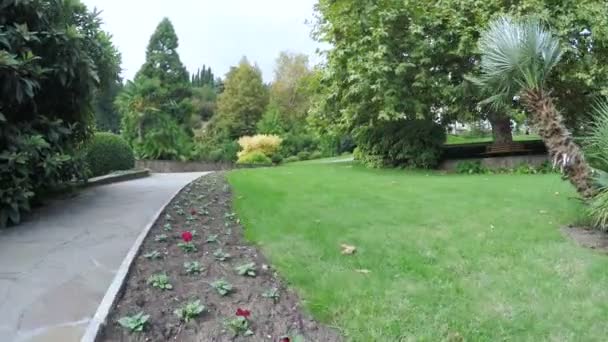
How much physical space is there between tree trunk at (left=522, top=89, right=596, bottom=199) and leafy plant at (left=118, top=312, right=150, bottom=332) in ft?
13.0

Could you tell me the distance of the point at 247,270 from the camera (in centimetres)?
344

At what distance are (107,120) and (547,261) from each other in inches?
1562

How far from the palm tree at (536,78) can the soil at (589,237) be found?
1.21 ft

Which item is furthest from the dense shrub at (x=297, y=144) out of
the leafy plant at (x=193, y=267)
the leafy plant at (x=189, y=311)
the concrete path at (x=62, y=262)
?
the leafy plant at (x=189, y=311)

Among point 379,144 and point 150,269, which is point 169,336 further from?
point 379,144

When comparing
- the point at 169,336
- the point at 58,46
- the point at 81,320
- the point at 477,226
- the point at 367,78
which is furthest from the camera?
the point at 367,78

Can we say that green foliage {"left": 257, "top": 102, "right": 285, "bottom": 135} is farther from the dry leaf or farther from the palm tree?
the dry leaf

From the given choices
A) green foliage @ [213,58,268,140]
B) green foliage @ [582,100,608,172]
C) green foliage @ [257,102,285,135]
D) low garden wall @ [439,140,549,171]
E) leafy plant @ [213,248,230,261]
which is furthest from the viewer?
green foliage @ [213,58,268,140]

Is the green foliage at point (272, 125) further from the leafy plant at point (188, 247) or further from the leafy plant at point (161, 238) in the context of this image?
the leafy plant at point (188, 247)

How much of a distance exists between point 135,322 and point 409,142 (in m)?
11.6

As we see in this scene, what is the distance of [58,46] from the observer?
5.98 m

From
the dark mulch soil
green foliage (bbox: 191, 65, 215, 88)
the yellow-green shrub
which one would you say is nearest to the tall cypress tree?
the yellow-green shrub

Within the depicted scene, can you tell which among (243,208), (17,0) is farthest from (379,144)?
(17,0)

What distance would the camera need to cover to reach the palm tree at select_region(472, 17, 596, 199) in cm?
438
